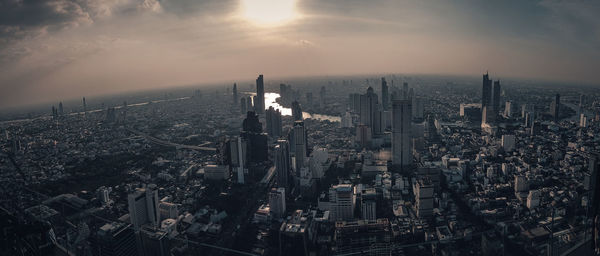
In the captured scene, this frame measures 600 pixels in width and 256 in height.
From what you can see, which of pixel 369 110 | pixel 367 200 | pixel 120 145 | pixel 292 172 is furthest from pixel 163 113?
pixel 367 200

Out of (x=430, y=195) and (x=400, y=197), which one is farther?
(x=400, y=197)

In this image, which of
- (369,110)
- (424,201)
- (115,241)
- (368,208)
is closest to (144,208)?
(115,241)

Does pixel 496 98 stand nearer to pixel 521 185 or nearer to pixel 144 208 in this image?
pixel 521 185

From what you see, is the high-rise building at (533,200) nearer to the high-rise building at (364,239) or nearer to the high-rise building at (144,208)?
the high-rise building at (364,239)

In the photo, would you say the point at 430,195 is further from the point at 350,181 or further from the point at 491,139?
the point at 491,139

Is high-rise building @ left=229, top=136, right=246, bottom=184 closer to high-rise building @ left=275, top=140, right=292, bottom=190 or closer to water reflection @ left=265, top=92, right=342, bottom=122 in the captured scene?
Answer: high-rise building @ left=275, top=140, right=292, bottom=190

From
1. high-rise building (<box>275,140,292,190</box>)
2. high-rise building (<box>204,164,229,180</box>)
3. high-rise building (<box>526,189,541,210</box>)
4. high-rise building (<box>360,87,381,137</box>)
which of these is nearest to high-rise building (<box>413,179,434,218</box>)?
high-rise building (<box>526,189,541,210</box>)

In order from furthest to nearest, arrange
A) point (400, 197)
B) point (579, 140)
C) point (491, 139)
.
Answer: point (491, 139) → point (579, 140) → point (400, 197)
